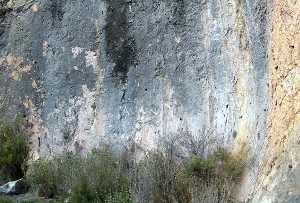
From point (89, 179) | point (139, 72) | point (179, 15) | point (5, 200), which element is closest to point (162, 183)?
point (89, 179)

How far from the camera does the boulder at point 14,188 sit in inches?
387

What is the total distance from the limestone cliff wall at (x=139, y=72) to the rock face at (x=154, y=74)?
0.02 meters

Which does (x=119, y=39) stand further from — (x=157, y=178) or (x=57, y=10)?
(x=157, y=178)

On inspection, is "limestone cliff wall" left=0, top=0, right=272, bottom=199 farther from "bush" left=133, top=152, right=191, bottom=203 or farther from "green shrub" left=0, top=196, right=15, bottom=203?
"green shrub" left=0, top=196, right=15, bottom=203

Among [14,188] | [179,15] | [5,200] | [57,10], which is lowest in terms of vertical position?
[5,200]

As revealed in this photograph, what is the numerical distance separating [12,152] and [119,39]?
278cm

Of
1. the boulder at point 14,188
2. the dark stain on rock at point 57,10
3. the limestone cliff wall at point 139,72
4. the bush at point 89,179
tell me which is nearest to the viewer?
Answer: the limestone cliff wall at point 139,72

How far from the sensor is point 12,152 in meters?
11.1

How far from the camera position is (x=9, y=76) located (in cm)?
1209

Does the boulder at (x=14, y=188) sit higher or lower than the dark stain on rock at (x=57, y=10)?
lower

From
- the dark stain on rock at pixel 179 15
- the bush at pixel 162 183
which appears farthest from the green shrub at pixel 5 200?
the dark stain on rock at pixel 179 15

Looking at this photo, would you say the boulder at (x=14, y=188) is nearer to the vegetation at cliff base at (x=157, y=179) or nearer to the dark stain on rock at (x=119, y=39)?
the vegetation at cliff base at (x=157, y=179)

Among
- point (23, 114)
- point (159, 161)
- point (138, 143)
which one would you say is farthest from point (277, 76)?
point (23, 114)

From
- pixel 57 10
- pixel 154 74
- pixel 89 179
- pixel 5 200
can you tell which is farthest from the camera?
pixel 57 10
